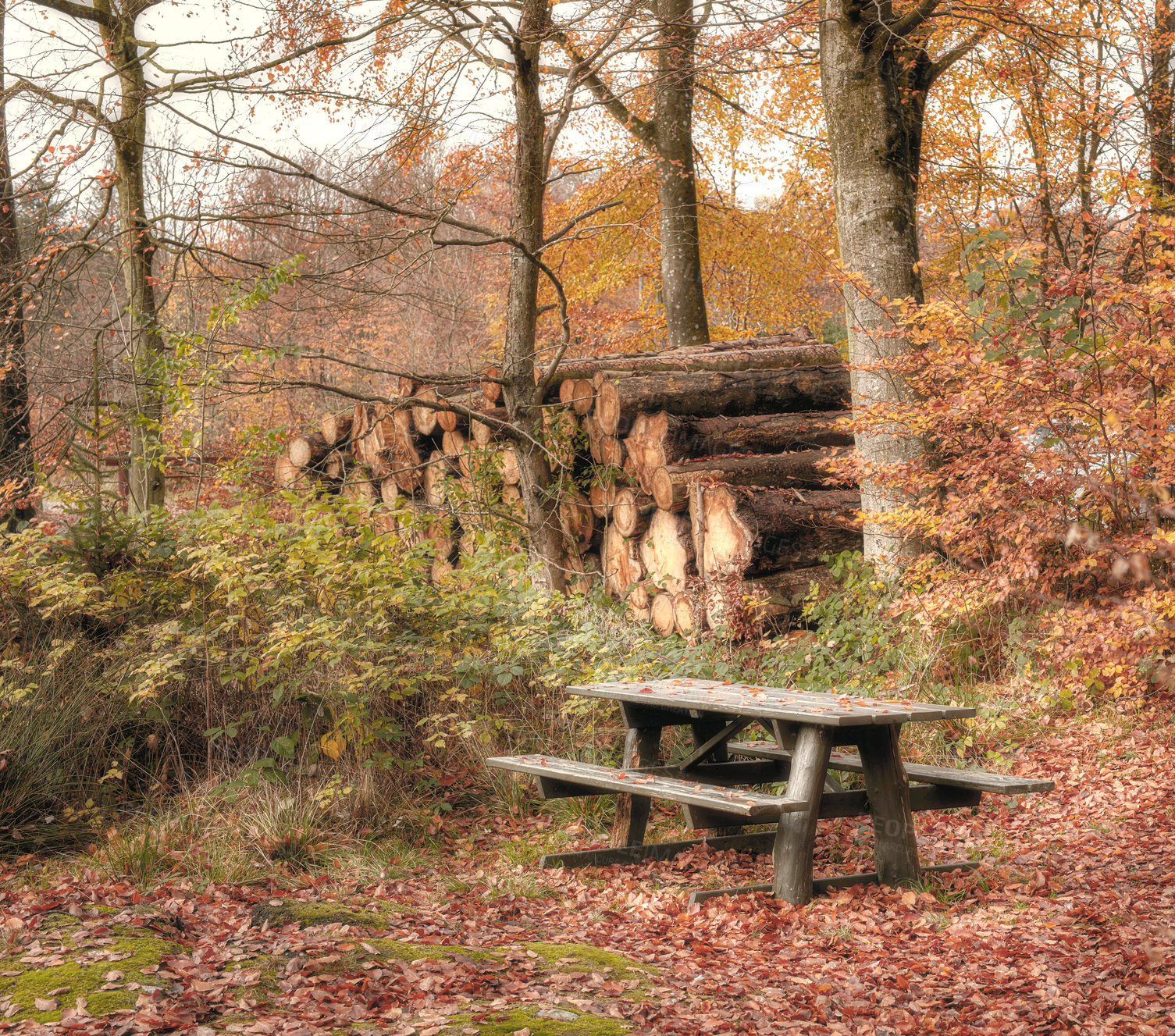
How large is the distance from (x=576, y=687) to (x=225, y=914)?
1.90m

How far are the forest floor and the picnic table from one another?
0.42ft

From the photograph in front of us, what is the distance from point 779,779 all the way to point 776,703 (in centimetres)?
99

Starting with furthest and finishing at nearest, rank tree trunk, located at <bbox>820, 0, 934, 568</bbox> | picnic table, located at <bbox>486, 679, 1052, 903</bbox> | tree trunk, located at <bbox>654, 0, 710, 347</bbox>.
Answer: tree trunk, located at <bbox>654, 0, 710, 347</bbox>
tree trunk, located at <bbox>820, 0, 934, 568</bbox>
picnic table, located at <bbox>486, 679, 1052, 903</bbox>

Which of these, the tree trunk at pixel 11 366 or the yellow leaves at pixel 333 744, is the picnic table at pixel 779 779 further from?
the tree trunk at pixel 11 366

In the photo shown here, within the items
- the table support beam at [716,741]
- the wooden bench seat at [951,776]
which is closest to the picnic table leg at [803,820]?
the wooden bench seat at [951,776]

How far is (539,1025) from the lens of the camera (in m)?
2.76

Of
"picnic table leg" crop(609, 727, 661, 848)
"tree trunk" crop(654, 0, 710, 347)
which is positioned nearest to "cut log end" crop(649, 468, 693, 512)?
"picnic table leg" crop(609, 727, 661, 848)

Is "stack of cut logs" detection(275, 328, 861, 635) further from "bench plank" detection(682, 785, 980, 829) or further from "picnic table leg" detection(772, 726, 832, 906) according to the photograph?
"picnic table leg" detection(772, 726, 832, 906)

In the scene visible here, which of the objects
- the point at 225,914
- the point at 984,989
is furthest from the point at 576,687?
the point at 984,989

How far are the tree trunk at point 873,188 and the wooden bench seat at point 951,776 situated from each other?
212 centimetres

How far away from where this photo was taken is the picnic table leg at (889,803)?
431 cm

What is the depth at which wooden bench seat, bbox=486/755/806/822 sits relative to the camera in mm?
3902

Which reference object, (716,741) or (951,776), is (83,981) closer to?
→ (716,741)

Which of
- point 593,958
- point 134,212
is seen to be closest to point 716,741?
point 593,958
